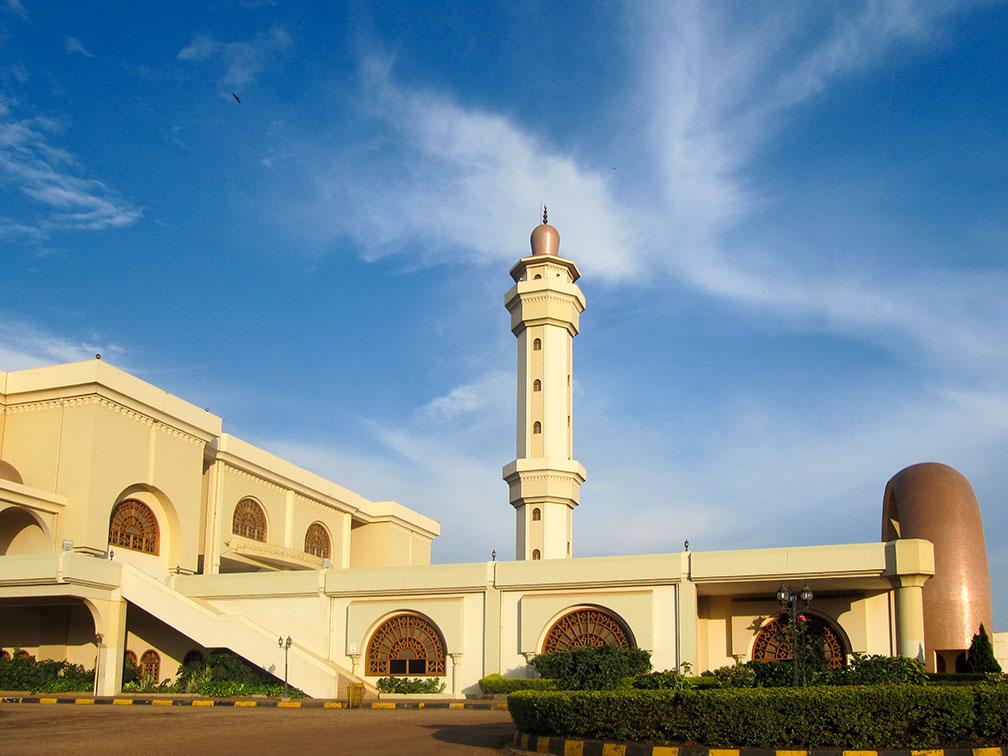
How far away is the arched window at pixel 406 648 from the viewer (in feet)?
98.4

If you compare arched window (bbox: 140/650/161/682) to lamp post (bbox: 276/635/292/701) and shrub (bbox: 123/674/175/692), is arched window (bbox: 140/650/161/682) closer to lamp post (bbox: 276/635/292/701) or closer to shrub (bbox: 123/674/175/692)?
shrub (bbox: 123/674/175/692)

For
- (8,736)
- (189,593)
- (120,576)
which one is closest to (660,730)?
(8,736)

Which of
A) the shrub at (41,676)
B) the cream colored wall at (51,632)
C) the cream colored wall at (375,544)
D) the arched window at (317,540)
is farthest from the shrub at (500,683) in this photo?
the cream colored wall at (375,544)

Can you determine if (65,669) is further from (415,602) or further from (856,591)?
(856,591)

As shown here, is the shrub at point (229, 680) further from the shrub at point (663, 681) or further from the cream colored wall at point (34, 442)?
the shrub at point (663, 681)

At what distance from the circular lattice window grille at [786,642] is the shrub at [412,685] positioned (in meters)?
9.28

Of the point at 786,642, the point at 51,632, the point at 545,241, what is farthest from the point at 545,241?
the point at 51,632

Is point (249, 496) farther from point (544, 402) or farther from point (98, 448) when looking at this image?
point (544, 402)

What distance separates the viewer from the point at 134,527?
32.6 metres

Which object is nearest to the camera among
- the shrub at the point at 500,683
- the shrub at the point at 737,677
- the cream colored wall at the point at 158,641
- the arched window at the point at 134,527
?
the shrub at the point at 737,677

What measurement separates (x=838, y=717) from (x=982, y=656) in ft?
44.1

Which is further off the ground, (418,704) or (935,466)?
(935,466)

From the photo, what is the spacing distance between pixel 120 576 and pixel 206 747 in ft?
51.5

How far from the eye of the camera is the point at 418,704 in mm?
25797
